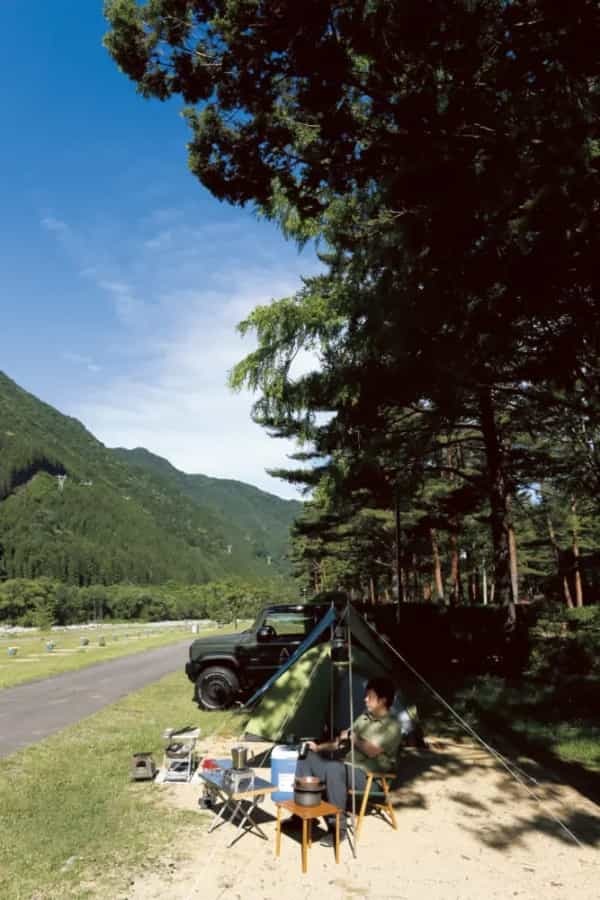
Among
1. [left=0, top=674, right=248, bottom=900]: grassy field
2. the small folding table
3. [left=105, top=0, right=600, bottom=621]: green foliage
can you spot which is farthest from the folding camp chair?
[left=105, top=0, right=600, bottom=621]: green foliage

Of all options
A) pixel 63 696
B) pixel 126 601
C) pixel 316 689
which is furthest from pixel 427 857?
pixel 126 601

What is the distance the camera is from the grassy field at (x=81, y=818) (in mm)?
4777

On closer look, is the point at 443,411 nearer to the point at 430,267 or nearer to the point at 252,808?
the point at 430,267

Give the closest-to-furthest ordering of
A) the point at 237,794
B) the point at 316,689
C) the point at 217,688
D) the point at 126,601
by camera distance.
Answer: the point at 237,794 < the point at 316,689 < the point at 217,688 < the point at 126,601

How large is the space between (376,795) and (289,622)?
581 centimetres

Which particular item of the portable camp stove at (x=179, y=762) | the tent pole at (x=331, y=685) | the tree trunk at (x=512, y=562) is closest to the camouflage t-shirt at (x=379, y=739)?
the tent pole at (x=331, y=685)

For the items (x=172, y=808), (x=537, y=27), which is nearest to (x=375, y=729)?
(x=172, y=808)

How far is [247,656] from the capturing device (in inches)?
469

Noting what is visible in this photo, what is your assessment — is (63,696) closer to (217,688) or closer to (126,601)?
(217,688)

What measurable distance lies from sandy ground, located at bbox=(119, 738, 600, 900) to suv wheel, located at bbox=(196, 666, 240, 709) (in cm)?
478

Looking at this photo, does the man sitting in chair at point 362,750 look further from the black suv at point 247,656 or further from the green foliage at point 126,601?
the green foliage at point 126,601

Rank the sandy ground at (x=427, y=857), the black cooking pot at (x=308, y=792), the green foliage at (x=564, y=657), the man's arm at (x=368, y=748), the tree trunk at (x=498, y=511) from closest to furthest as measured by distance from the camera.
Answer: the sandy ground at (x=427, y=857)
the black cooking pot at (x=308, y=792)
the man's arm at (x=368, y=748)
the tree trunk at (x=498, y=511)
the green foliage at (x=564, y=657)

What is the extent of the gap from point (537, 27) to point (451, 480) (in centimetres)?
1926

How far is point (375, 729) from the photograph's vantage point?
6449 millimetres
